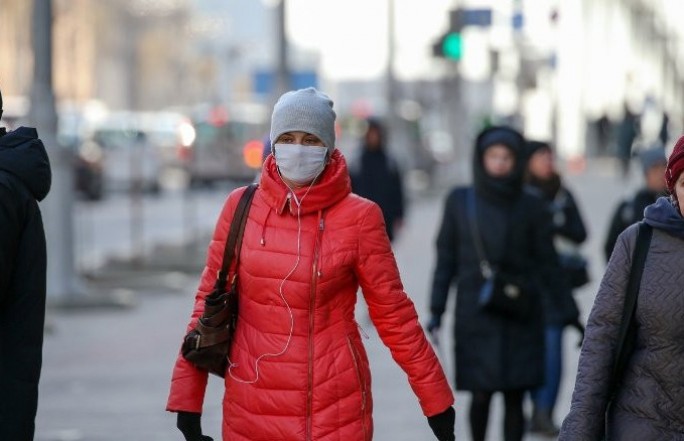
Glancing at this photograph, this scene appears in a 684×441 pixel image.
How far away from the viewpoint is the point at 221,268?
5.91 metres

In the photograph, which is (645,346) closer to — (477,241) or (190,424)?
(190,424)

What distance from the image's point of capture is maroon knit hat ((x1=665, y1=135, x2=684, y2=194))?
5270mm

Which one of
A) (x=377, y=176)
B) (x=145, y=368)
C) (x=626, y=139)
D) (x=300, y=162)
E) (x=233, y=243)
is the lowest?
(x=626, y=139)

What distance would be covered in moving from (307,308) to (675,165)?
1176 mm

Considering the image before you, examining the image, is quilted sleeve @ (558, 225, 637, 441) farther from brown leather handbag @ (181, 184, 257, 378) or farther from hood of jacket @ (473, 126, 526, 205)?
hood of jacket @ (473, 126, 526, 205)

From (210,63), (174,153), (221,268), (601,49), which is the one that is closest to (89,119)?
(174,153)

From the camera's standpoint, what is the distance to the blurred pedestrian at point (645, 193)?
31.7ft

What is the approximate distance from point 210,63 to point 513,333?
8086cm

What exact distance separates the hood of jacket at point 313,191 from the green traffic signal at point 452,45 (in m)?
19.9

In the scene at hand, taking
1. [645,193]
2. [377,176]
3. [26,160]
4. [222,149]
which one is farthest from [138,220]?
[26,160]

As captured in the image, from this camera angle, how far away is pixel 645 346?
17.5 ft

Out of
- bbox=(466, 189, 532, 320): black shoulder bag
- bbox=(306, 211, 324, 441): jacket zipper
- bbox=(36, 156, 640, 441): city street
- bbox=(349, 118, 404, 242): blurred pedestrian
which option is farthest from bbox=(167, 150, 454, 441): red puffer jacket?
bbox=(349, 118, 404, 242): blurred pedestrian

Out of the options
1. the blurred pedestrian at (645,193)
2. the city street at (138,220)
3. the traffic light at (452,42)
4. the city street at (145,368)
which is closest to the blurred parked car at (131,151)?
the city street at (138,220)

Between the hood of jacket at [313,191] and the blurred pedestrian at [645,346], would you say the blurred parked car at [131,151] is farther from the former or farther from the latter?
the blurred pedestrian at [645,346]
